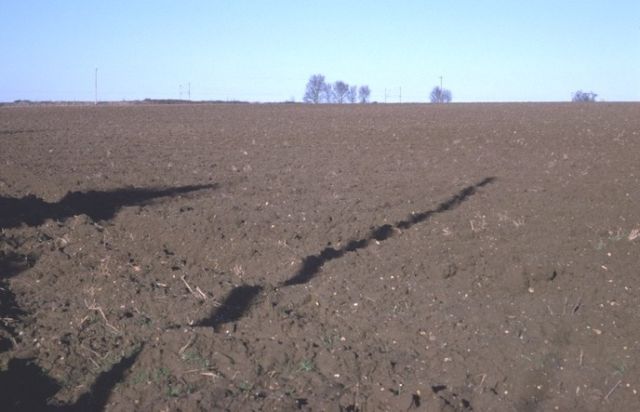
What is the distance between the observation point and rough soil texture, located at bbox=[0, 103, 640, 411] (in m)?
6.03

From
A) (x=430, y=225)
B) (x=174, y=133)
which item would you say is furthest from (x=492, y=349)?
(x=174, y=133)

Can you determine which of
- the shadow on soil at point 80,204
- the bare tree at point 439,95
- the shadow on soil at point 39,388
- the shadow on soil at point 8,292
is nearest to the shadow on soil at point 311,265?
the shadow on soil at point 39,388

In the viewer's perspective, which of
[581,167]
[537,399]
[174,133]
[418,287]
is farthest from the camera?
[174,133]

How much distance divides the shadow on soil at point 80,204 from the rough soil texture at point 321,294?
6cm

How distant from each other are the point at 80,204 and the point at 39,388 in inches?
310

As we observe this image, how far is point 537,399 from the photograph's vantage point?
5.87m

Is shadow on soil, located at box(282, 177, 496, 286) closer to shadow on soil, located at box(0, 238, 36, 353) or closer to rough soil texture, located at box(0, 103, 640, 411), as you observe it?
rough soil texture, located at box(0, 103, 640, 411)

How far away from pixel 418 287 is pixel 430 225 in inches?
120

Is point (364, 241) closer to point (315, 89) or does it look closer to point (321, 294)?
point (321, 294)

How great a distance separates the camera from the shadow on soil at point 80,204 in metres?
12.0

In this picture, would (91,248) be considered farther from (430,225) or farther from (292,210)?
(430,225)

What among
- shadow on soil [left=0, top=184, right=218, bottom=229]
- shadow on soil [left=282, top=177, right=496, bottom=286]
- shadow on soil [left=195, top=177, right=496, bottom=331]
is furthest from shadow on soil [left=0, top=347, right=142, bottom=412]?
shadow on soil [left=0, top=184, right=218, bottom=229]

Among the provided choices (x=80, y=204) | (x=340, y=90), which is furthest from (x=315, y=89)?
(x=80, y=204)

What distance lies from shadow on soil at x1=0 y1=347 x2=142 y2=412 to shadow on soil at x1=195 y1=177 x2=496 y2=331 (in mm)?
1170
